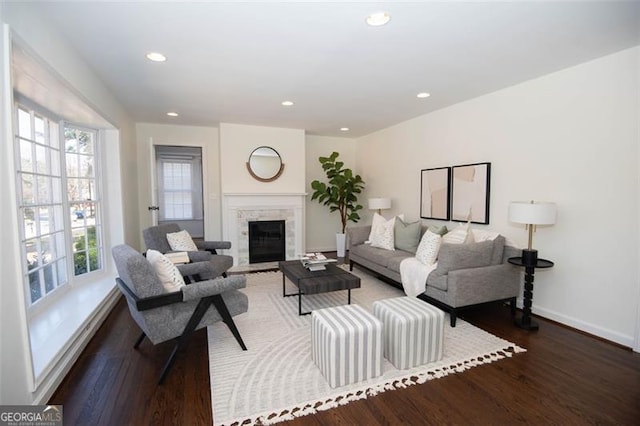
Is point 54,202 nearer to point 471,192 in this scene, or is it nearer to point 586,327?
point 471,192

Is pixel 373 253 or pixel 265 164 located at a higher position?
pixel 265 164

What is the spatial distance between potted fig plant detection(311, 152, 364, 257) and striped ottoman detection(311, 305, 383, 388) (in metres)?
3.94

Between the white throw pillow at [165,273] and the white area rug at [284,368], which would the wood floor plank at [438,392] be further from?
the white throw pillow at [165,273]

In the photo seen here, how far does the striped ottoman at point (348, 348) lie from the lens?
6.64 feet

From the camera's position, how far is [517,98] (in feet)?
10.9

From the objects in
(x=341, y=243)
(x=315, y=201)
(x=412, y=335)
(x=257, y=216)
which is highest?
(x=315, y=201)

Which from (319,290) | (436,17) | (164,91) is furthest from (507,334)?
(164,91)

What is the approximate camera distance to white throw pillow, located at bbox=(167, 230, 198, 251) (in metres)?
3.95

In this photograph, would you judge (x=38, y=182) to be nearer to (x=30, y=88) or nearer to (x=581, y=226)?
(x=30, y=88)

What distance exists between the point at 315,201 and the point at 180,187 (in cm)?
398

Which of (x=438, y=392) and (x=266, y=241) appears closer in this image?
(x=438, y=392)

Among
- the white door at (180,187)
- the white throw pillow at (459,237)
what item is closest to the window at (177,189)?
the white door at (180,187)

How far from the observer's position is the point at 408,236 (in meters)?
4.32

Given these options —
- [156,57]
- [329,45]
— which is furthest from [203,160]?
[329,45]
